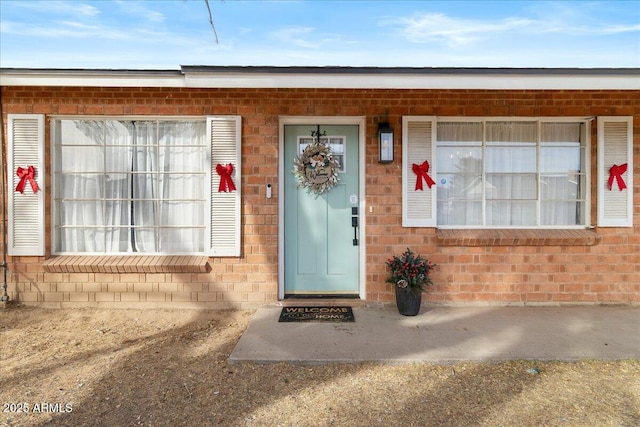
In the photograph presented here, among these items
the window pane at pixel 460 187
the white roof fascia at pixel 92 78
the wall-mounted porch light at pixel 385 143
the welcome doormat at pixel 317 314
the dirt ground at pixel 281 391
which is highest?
the white roof fascia at pixel 92 78

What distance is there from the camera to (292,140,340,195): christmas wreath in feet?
16.7

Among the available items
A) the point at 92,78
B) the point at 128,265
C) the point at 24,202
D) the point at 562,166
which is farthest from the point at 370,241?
the point at 24,202

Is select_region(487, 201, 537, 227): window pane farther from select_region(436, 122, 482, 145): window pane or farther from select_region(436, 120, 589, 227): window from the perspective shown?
select_region(436, 122, 482, 145): window pane

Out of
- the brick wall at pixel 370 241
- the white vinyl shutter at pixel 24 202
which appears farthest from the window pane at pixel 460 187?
the white vinyl shutter at pixel 24 202

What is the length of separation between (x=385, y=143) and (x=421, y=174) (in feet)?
1.91

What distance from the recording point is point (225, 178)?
4.95 m

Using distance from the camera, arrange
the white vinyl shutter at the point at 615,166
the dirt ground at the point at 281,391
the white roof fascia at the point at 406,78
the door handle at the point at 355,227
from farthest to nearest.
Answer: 1. the door handle at the point at 355,227
2. the white vinyl shutter at the point at 615,166
3. the white roof fascia at the point at 406,78
4. the dirt ground at the point at 281,391

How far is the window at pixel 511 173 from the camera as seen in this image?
5.21 meters

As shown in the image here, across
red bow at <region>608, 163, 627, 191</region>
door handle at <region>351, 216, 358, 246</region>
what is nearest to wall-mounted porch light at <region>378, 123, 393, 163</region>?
door handle at <region>351, 216, 358, 246</region>

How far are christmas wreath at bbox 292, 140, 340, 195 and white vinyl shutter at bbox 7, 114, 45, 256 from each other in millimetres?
3164

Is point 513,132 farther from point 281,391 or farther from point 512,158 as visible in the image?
point 281,391

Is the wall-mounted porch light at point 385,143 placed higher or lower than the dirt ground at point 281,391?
higher

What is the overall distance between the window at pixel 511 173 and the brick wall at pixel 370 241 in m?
0.23

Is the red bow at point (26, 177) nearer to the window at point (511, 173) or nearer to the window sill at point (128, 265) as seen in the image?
the window sill at point (128, 265)
